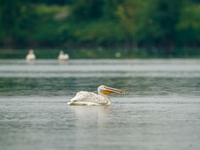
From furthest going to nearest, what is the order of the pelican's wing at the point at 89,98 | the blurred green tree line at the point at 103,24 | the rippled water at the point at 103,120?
the blurred green tree line at the point at 103,24
the pelican's wing at the point at 89,98
the rippled water at the point at 103,120

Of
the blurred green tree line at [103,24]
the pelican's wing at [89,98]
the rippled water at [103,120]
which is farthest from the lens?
the blurred green tree line at [103,24]

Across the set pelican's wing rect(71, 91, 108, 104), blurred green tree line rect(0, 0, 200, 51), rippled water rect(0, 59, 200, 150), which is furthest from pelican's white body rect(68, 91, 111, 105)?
blurred green tree line rect(0, 0, 200, 51)

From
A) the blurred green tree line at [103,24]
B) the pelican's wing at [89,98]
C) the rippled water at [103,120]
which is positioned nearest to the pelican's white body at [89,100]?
the pelican's wing at [89,98]

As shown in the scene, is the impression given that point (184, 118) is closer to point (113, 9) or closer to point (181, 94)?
point (181, 94)

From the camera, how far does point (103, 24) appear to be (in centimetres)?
9394

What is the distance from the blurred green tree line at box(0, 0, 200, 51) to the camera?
84.9 meters

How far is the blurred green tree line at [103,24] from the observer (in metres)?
84.9

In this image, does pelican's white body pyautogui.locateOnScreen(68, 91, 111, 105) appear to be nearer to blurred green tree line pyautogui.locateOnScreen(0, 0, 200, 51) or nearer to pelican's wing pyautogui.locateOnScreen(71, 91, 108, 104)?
pelican's wing pyautogui.locateOnScreen(71, 91, 108, 104)

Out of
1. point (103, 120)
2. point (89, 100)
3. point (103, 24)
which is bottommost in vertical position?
point (103, 120)

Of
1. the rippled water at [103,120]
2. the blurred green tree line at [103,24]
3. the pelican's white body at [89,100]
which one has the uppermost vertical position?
the blurred green tree line at [103,24]

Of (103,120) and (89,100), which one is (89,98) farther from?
(103,120)

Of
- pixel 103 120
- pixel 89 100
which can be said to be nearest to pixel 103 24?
pixel 89 100

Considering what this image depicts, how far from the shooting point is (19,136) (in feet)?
35.8

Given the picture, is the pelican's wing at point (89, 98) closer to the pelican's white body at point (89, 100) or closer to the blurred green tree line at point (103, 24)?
the pelican's white body at point (89, 100)
